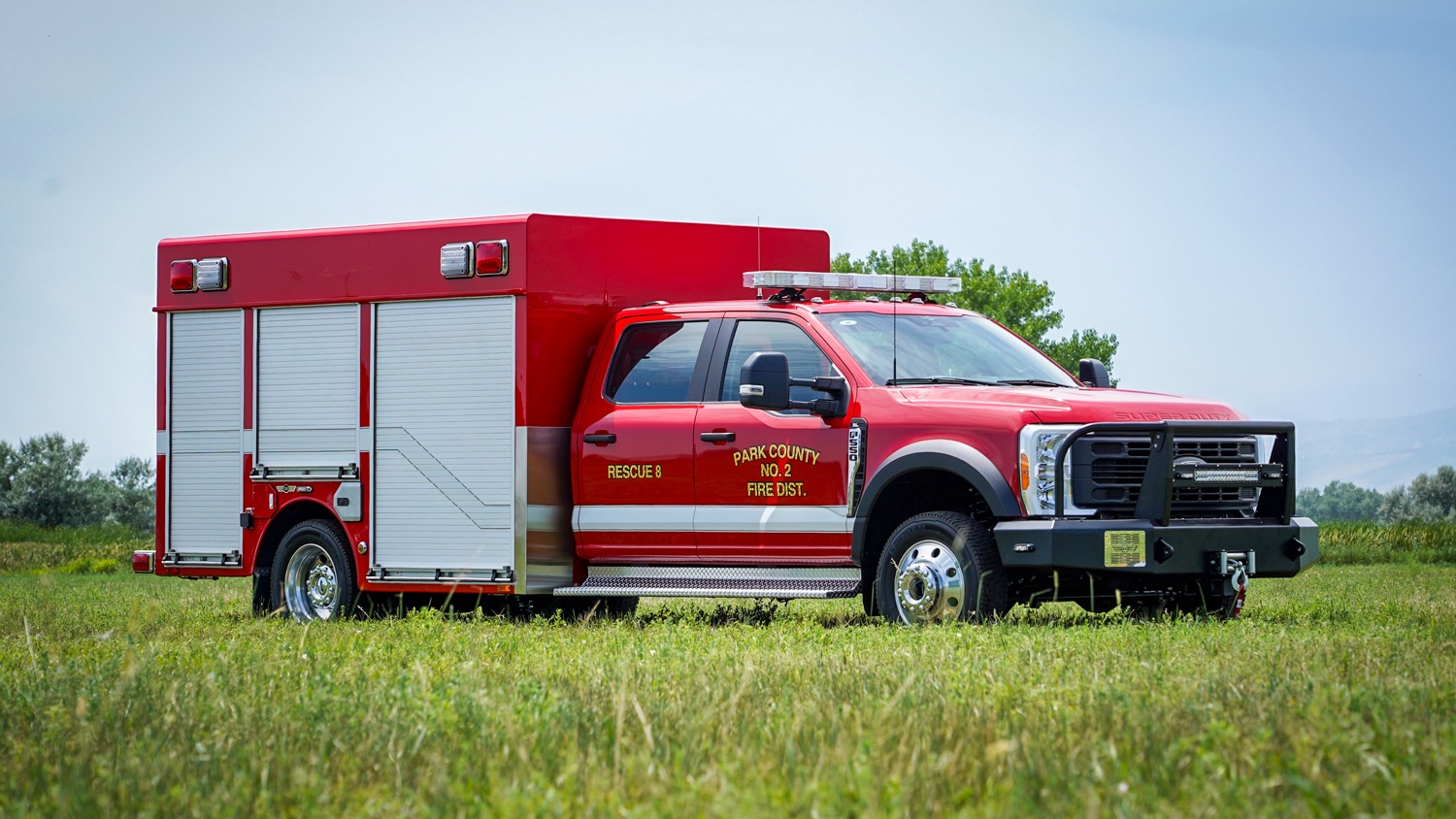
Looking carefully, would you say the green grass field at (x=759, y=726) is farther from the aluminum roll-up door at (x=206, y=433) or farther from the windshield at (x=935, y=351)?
the aluminum roll-up door at (x=206, y=433)

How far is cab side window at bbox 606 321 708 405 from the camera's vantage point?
38.7 feet

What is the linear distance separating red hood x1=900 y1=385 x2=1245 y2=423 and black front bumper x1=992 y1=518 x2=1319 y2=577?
62cm

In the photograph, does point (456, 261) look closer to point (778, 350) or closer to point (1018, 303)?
point (778, 350)

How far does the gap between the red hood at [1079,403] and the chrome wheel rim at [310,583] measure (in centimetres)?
509

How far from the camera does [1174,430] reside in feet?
32.8

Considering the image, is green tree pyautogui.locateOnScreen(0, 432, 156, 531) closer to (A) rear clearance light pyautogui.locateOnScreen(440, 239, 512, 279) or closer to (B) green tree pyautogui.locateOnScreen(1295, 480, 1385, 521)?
(A) rear clearance light pyautogui.locateOnScreen(440, 239, 512, 279)

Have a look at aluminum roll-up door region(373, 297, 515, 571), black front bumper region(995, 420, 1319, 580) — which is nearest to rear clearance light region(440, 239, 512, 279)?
aluminum roll-up door region(373, 297, 515, 571)

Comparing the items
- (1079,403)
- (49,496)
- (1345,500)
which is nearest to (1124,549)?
(1079,403)

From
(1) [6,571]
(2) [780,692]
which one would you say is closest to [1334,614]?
(2) [780,692]

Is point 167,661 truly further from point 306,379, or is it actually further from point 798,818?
point 306,379

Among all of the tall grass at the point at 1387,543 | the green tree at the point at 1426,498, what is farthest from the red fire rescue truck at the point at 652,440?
the green tree at the point at 1426,498

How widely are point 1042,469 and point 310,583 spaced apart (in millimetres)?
6194

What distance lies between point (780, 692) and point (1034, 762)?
179 centimetres

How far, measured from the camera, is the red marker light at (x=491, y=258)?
12.3m
